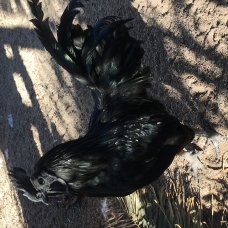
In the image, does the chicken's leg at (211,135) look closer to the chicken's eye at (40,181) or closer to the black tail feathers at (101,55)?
the black tail feathers at (101,55)

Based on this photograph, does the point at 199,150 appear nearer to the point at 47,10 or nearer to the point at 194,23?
the point at 194,23

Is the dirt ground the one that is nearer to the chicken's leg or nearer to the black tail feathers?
the chicken's leg

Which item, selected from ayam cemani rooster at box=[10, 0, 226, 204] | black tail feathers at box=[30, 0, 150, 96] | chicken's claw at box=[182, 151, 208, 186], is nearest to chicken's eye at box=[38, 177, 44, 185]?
ayam cemani rooster at box=[10, 0, 226, 204]

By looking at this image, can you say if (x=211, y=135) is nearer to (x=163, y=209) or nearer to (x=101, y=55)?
(x=163, y=209)

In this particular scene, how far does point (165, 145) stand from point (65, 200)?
83.5 inches

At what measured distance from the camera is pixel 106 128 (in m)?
1.66

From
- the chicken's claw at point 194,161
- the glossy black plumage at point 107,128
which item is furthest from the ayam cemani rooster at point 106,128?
the chicken's claw at point 194,161

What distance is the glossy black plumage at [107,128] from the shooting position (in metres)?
1.47

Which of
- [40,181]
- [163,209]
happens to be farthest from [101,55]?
[163,209]

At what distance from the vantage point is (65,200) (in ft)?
12.0

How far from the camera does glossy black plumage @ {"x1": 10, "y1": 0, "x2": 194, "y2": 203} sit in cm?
147

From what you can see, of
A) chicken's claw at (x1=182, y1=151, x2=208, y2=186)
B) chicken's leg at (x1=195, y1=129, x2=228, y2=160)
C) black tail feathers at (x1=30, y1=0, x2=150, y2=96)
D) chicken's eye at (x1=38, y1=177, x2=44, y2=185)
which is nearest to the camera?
chicken's eye at (x1=38, y1=177, x2=44, y2=185)

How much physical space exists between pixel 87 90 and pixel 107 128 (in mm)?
1839

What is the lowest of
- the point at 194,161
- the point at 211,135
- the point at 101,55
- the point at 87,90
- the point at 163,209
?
the point at 163,209
